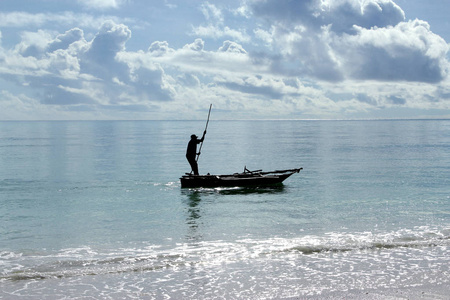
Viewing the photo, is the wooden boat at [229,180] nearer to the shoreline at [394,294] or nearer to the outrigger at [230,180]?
the outrigger at [230,180]

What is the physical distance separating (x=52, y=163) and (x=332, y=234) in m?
33.8

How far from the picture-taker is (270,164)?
127ft

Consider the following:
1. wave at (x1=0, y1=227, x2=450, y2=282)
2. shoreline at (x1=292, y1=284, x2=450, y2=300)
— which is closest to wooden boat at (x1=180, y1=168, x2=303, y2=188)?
wave at (x1=0, y1=227, x2=450, y2=282)

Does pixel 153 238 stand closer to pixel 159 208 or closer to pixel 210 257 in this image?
pixel 210 257

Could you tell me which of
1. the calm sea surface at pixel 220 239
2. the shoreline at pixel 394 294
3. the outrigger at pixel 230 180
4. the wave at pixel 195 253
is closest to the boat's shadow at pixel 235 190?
the calm sea surface at pixel 220 239

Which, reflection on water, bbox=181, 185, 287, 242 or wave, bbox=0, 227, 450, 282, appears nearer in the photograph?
wave, bbox=0, 227, 450, 282

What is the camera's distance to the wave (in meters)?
9.91

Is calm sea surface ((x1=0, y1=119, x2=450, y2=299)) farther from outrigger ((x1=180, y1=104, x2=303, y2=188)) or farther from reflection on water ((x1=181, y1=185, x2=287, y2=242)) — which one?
outrigger ((x1=180, y1=104, x2=303, y2=188))

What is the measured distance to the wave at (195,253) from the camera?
9.91m

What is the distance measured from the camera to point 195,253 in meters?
11.1

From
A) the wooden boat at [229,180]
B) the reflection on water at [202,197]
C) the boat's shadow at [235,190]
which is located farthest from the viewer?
the wooden boat at [229,180]

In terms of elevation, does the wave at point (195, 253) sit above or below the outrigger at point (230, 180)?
below

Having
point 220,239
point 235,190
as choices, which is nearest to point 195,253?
point 220,239

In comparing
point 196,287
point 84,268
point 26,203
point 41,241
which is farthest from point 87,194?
point 196,287
